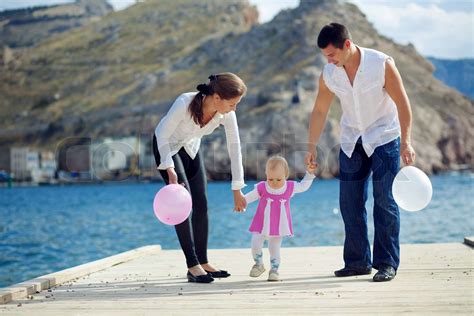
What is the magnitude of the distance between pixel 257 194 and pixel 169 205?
3.22ft

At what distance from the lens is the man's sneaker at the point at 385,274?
234 inches

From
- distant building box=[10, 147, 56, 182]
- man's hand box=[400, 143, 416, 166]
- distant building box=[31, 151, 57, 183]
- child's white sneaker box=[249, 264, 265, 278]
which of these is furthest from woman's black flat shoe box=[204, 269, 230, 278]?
distant building box=[31, 151, 57, 183]

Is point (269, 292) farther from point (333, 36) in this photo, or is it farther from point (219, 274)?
point (333, 36)

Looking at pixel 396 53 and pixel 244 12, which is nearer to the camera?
pixel 396 53

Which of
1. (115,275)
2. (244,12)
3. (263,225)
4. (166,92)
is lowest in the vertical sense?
(115,275)

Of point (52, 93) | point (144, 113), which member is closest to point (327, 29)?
point (144, 113)

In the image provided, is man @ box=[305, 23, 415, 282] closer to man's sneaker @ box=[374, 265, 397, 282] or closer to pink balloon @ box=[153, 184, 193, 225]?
man's sneaker @ box=[374, 265, 397, 282]

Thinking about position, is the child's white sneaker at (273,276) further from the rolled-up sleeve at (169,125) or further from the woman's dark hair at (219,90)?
the woman's dark hair at (219,90)

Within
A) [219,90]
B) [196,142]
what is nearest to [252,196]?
[196,142]

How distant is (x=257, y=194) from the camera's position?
6484 millimetres

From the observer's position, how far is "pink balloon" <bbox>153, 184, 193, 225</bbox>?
5793 millimetres

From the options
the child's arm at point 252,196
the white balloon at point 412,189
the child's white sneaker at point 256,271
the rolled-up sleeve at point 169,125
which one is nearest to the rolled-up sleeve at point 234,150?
the child's arm at point 252,196

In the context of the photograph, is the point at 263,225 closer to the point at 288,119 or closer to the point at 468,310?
the point at 468,310

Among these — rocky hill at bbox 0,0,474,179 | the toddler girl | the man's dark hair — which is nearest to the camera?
the man's dark hair
